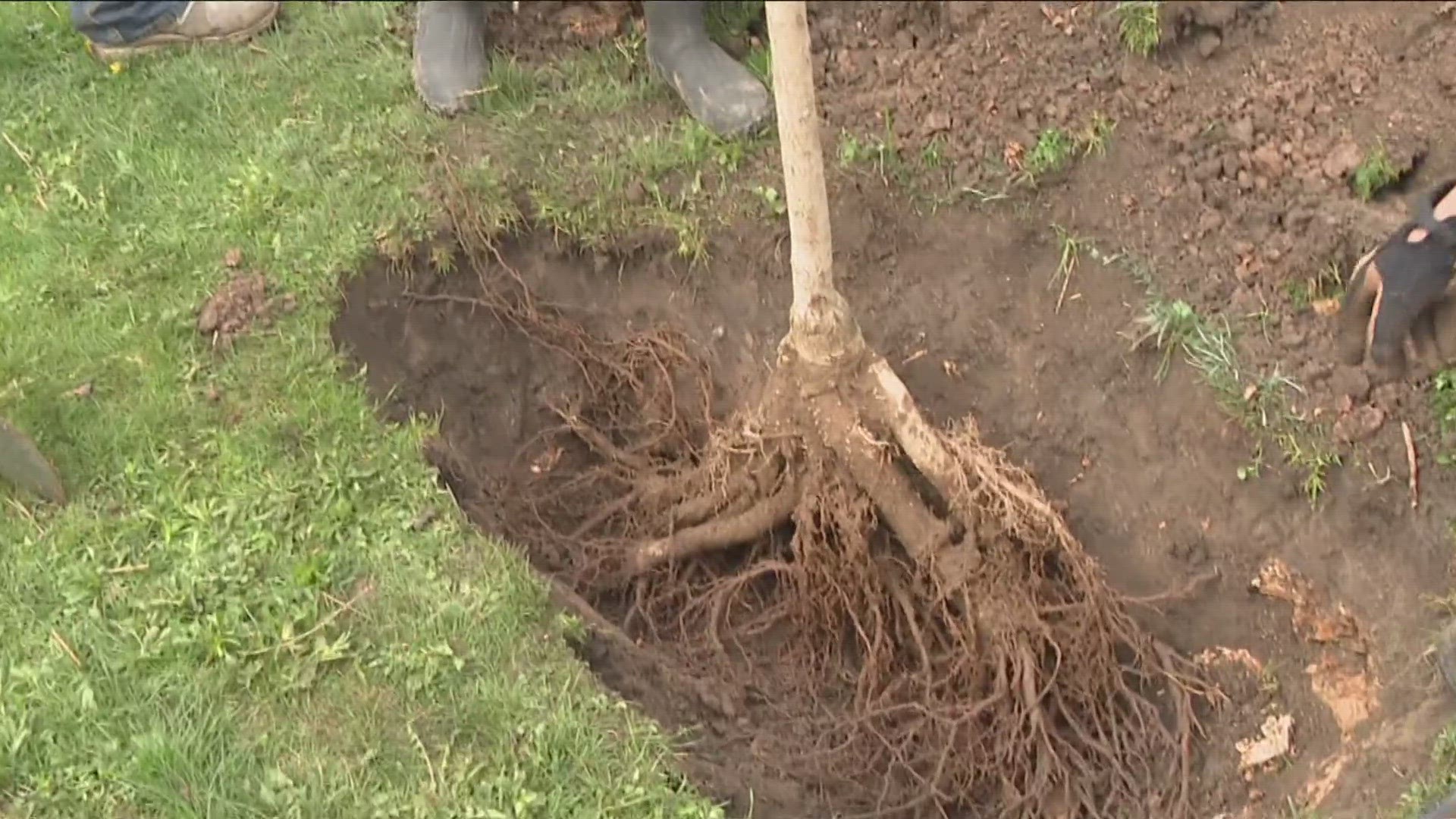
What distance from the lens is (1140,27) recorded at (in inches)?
122

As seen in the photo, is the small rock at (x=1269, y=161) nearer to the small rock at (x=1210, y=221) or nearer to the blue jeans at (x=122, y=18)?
the small rock at (x=1210, y=221)

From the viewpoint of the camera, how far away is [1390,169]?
2.71 meters

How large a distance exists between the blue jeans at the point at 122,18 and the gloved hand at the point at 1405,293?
3.00m

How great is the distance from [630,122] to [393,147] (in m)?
0.59

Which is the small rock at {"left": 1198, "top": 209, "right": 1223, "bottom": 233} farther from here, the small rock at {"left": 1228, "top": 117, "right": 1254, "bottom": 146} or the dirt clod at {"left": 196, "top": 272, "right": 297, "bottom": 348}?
the dirt clod at {"left": 196, "top": 272, "right": 297, "bottom": 348}

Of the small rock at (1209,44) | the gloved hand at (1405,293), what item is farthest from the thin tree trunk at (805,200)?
the small rock at (1209,44)

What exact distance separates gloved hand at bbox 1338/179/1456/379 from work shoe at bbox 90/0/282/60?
2.83m

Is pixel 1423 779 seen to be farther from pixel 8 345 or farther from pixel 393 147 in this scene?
pixel 8 345

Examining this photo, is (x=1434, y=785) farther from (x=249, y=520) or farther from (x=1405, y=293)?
(x=249, y=520)

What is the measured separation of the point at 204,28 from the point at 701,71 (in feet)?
4.57

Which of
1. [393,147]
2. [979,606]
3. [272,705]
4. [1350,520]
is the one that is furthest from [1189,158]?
[272,705]

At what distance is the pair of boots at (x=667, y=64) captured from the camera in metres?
3.21

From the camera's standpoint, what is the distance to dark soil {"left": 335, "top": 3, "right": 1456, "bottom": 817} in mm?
2408

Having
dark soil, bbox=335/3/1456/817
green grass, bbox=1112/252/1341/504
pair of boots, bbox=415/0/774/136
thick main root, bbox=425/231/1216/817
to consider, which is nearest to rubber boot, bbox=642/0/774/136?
pair of boots, bbox=415/0/774/136
